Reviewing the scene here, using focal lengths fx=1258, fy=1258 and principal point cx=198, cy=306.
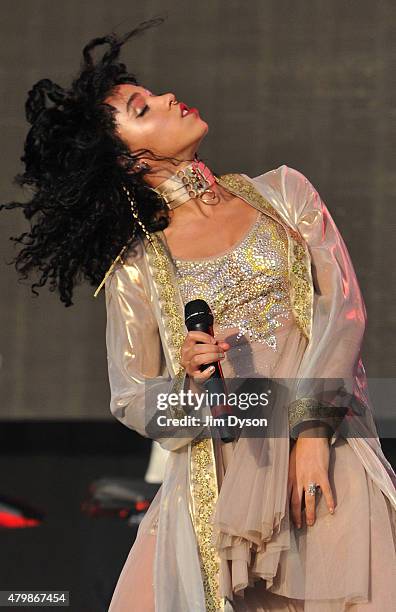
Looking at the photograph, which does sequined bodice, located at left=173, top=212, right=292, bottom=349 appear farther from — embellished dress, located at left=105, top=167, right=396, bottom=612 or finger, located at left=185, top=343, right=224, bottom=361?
finger, located at left=185, top=343, right=224, bottom=361

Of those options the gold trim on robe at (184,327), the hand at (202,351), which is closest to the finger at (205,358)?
the hand at (202,351)

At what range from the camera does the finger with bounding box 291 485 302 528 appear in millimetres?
2274

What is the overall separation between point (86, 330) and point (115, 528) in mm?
1181

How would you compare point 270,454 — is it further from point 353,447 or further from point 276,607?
point 276,607

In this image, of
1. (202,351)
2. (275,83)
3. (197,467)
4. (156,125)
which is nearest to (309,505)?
(197,467)

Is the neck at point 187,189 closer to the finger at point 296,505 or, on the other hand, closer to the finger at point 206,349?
the finger at point 206,349

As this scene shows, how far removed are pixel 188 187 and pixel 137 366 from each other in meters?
0.39

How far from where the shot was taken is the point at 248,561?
7.50 ft

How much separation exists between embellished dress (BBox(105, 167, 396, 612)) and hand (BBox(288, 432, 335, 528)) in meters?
0.02

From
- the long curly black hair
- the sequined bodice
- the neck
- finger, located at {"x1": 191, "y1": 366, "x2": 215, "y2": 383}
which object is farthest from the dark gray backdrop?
finger, located at {"x1": 191, "y1": 366, "x2": 215, "y2": 383}

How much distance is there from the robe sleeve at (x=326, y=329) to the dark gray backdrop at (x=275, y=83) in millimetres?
1995

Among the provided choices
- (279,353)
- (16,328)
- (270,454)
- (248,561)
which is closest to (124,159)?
(279,353)

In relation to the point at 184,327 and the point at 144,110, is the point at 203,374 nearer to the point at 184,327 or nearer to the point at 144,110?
the point at 184,327

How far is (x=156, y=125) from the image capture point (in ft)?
8.50
